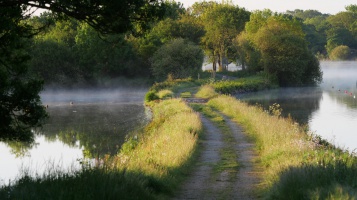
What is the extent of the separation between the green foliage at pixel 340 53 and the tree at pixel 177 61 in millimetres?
74704

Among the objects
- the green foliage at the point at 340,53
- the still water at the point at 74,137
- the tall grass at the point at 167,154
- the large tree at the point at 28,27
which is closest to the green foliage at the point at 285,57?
the still water at the point at 74,137

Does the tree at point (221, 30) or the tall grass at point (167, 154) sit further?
the tree at point (221, 30)

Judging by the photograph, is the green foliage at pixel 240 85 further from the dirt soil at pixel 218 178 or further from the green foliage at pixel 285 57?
the dirt soil at pixel 218 178

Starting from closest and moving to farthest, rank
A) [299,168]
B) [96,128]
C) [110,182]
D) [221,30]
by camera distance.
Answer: [110,182] → [299,168] → [96,128] → [221,30]

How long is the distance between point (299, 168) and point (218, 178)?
11.5ft

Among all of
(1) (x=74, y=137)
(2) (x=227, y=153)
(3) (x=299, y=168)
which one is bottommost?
(1) (x=74, y=137)

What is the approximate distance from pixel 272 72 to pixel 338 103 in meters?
29.1

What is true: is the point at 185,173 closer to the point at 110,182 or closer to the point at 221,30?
the point at 110,182

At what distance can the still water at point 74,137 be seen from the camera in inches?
835

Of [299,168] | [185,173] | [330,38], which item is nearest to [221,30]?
[330,38]

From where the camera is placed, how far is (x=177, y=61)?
2916 inches

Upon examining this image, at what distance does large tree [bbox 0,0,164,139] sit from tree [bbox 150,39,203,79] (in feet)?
197

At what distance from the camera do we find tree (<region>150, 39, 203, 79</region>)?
7369 centimetres

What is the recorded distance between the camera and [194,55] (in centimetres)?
7488
